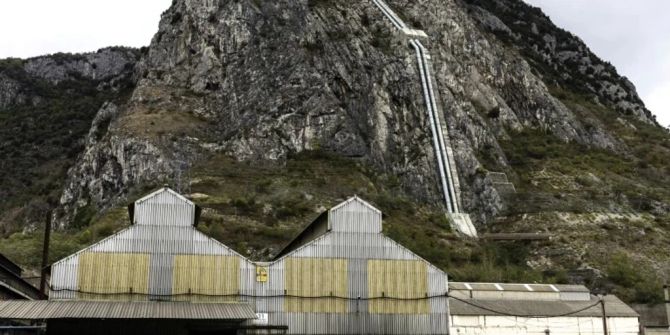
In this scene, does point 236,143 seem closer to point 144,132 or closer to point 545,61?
point 144,132

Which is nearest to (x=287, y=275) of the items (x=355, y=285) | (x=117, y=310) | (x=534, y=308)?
(x=355, y=285)

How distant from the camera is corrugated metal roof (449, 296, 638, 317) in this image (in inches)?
1582

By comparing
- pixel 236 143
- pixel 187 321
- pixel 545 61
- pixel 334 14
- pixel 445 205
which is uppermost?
pixel 545 61

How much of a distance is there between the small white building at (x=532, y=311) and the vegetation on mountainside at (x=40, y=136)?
68460 mm

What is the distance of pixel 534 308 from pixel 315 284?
15082 millimetres

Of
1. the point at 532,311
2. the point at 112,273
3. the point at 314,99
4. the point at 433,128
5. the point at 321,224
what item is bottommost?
the point at 532,311

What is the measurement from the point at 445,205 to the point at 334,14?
105 ft

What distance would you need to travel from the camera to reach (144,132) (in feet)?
→ 251

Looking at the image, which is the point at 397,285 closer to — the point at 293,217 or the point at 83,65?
the point at 293,217

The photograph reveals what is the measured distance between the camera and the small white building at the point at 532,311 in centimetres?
3997

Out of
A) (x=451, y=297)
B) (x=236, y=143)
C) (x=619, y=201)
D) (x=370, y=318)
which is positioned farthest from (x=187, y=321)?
(x=619, y=201)

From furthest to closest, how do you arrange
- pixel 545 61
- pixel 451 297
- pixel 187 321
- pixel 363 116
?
1. pixel 545 61
2. pixel 363 116
3. pixel 451 297
4. pixel 187 321

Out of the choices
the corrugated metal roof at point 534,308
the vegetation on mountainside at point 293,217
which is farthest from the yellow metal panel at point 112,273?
the vegetation on mountainside at point 293,217

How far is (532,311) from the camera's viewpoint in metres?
40.9
